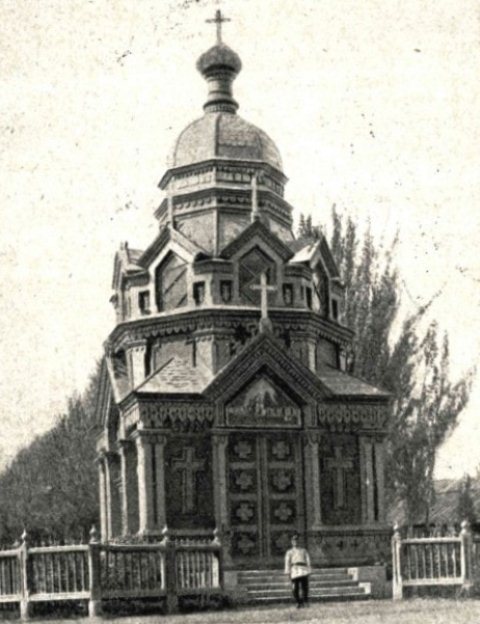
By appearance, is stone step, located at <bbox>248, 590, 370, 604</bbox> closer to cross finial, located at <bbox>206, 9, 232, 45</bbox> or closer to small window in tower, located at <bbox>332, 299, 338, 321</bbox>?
small window in tower, located at <bbox>332, 299, 338, 321</bbox>

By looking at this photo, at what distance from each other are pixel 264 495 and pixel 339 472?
6.37ft

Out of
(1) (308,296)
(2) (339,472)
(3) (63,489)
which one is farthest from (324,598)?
(3) (63,489)

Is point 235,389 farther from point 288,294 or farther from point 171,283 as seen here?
point 171,283

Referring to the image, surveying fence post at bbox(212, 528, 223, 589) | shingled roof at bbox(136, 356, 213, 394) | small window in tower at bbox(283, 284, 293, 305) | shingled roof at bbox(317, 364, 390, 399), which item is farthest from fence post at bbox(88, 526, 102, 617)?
small window in tower at bbox(283, 284, 293, 305)

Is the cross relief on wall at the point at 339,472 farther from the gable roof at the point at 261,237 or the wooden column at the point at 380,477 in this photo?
the gable roof at the point at 261,237

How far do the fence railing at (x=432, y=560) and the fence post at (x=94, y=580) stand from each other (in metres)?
Answer: 6.44

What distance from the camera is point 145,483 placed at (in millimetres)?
28375

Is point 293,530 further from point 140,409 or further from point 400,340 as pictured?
point 400,340

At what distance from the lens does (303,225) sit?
40.2 metres

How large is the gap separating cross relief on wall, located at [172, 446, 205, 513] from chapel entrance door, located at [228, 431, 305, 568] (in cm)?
82

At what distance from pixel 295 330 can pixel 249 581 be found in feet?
22.0

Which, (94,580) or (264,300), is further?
(264,300)

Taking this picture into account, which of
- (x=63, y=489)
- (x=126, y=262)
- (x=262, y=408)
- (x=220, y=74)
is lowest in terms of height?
(x=63, y=489)

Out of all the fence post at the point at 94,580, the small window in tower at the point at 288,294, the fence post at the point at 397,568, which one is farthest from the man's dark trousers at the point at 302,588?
the small window in tower at the point at 288,294
